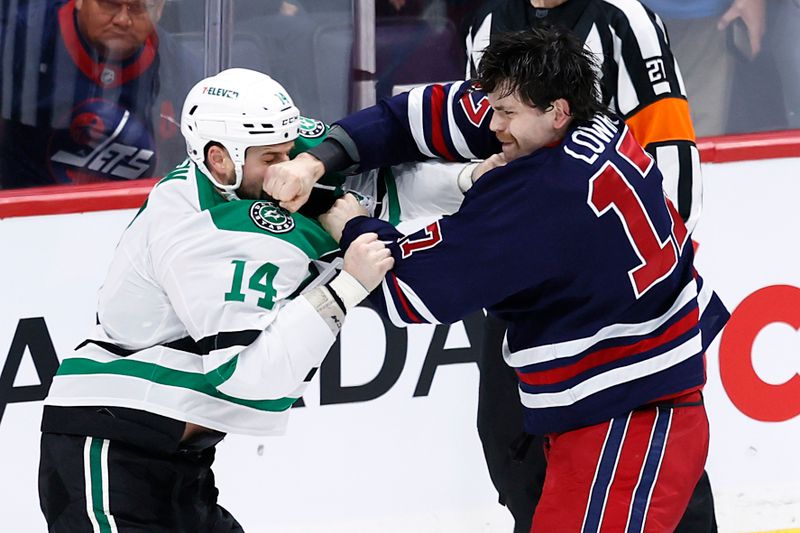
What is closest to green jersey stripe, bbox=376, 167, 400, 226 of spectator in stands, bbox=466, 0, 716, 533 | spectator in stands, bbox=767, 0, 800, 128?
spectator in stands, bbox=466, 0, 716, 533

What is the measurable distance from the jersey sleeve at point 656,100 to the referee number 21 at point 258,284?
78 cm

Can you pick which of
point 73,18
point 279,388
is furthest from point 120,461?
point 73,18

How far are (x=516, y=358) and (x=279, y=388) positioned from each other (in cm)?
38

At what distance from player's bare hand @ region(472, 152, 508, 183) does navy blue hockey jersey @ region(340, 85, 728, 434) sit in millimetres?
201

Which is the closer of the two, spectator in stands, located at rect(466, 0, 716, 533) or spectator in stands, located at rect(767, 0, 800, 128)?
spectator in stands, located at rect(466, 0, 716, 533)

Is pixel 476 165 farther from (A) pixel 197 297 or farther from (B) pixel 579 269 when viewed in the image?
(A) pixel 197 297

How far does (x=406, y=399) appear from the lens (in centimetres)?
286

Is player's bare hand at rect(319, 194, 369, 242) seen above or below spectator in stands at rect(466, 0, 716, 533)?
below

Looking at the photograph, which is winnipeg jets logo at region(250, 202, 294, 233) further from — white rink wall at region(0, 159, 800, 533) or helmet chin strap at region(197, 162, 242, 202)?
white rink wall at region(0, 159, 800, 533)

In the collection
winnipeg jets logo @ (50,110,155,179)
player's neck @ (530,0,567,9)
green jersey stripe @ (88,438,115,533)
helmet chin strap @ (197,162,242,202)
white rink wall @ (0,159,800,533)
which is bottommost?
white rink wall @ (0,159,800,533)

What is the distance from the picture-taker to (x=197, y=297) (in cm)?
180

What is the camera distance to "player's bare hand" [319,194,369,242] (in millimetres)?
1921

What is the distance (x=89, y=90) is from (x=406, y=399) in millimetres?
1008

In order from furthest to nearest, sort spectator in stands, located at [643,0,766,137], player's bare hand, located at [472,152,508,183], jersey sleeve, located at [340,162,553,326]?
spectator in stands, located at [643,0,766,137] < player's bare hand, located at [472,152,508,183] < jersey sleeve, located at [340,162,553,326]
